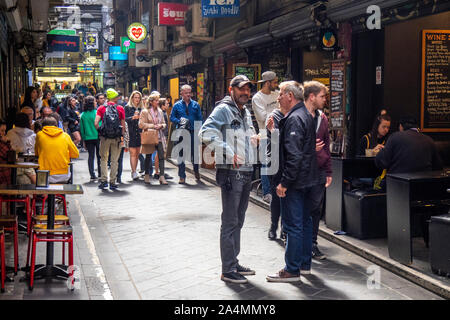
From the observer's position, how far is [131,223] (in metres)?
9.52

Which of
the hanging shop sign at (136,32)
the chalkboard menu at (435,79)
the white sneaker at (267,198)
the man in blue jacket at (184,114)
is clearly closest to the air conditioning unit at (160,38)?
the hanging shop sign at (136,32)

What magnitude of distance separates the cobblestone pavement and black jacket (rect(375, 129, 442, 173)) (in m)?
1.25

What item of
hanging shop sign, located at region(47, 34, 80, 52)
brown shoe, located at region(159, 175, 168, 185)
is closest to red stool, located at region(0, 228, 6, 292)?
brown shoe, located at region(159, 175, 168, 185)

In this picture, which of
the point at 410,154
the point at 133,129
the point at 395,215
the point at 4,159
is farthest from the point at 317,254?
the point at 133,129

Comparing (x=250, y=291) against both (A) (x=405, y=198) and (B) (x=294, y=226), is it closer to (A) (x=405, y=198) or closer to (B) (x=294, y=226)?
(B) (x=294, y=226)

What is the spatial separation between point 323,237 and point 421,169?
170cm

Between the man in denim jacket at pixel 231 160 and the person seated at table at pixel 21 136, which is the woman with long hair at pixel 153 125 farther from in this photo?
the man in denim jacket at pixel 231 160

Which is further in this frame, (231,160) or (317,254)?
(317,254)

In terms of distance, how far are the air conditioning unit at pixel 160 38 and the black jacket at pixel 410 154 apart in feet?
68.5

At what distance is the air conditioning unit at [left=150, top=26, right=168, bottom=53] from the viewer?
27469mm

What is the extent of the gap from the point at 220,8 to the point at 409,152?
996 centimetres

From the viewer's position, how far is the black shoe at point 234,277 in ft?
20.6

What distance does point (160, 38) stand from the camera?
1089 inches

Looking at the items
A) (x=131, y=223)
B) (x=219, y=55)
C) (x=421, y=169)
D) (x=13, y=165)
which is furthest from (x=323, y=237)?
(x=219, y=55)
